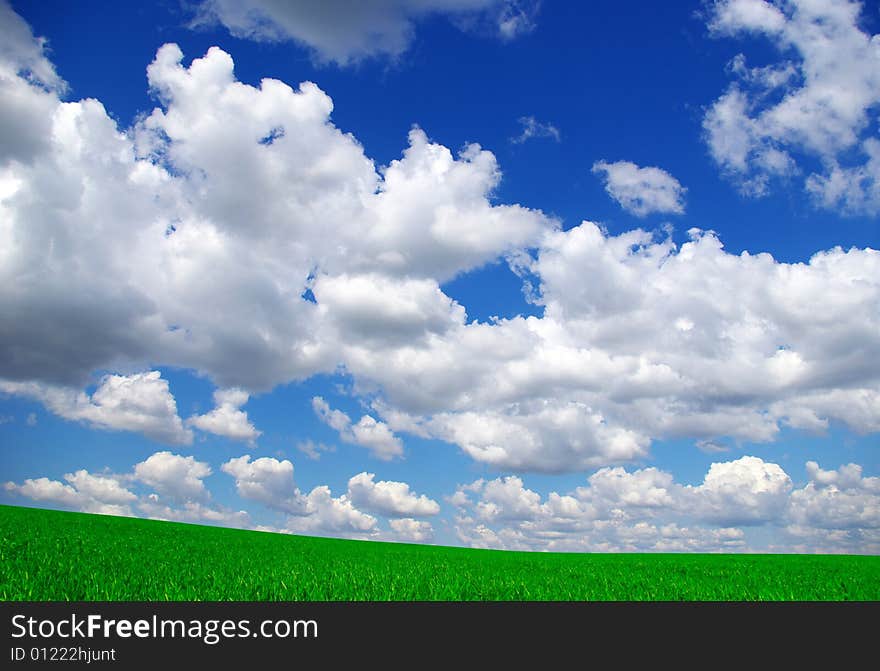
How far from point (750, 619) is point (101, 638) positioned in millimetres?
8024

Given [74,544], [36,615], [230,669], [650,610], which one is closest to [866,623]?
[650,610]

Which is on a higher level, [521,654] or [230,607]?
[230,607]

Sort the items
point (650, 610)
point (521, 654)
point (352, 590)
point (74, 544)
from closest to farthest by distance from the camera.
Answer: point (521, 654), point (650, 610), point (352, 590), point (74, 544)

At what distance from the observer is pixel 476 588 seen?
10.4m

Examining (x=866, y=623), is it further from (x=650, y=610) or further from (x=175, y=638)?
(x=175, y=638)

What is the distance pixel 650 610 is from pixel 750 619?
53.5 inches

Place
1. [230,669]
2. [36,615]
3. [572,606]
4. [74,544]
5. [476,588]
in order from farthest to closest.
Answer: [74,544] → [476,588] → [572,606] → [36,615] → [230,669]

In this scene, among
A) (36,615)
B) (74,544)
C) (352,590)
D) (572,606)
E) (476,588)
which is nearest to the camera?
(36,615)

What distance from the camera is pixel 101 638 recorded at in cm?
613

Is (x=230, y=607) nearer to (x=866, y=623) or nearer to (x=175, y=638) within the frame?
(x=175, y=638)

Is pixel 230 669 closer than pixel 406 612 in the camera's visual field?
Yes

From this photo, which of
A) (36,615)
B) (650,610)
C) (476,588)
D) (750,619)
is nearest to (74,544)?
(36,615)

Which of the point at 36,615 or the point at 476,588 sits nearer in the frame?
the point at 36,615

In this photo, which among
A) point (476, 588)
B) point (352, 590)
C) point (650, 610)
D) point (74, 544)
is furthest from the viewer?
point (74, 544)
